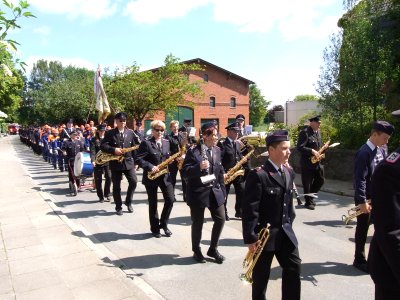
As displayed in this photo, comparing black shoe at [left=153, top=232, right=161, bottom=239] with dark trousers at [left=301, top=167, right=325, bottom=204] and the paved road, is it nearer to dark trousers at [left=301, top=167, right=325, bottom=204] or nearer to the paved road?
the paved road

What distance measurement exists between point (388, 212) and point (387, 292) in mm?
604

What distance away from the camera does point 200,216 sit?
561 cm

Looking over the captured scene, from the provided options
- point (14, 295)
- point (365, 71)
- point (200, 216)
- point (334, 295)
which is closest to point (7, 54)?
point (14, 295)

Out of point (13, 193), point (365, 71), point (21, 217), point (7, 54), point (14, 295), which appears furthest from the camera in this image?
point (365, 71)

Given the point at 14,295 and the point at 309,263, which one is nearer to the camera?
the point at 14,295

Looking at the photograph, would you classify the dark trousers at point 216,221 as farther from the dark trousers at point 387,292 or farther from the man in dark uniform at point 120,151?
the man in dark uniform at point 120,151

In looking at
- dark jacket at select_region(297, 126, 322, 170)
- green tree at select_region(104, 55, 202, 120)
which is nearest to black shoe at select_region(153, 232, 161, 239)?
dark jacket at select_region(297, 126, 322, 170)

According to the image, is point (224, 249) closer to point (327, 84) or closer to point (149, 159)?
point (149, 159)

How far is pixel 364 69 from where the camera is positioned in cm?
1255

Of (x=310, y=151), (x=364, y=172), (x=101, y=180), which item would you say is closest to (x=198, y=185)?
(x=364, y=172)

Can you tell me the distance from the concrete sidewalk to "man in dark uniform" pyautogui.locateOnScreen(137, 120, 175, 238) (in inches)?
42.7

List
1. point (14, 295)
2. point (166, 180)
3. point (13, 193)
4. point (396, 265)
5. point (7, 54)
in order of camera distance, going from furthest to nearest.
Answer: point (13, 193) < point (166, 180) < point (14, 295) < point (7, 54) < point (396, 265)

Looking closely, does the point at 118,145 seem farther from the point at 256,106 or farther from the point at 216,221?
the point at 256,106

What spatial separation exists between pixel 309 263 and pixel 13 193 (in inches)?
379
